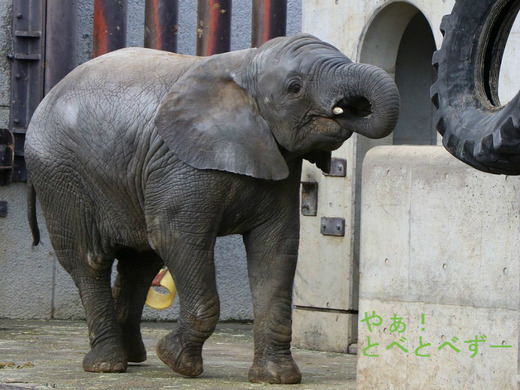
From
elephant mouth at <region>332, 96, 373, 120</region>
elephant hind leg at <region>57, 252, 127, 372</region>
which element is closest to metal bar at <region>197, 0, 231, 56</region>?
elephant hind leg at <region>57, 252, 127, 372</region>

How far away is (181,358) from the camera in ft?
26.5

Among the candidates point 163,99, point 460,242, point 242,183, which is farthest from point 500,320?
point 163,99

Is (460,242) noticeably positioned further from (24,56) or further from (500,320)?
(24,56)

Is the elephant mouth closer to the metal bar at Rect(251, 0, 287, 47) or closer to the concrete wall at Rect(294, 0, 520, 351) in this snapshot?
the concrete wall at Rect(294, 0, 520, 351)

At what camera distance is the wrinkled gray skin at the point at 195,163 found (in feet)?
25.1

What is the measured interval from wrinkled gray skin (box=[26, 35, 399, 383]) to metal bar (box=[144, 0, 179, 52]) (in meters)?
3.10

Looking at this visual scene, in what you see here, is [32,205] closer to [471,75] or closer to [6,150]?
[6,150]

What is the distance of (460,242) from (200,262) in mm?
1792

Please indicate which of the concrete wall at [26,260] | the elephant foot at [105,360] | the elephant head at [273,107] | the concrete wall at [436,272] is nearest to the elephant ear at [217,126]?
the elephant head at [273,107]

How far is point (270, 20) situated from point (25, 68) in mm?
2238

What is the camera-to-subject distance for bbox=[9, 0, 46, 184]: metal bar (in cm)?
1192

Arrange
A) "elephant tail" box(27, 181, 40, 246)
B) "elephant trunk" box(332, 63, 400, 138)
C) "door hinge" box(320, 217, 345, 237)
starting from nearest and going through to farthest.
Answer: "elephant trunk" box(332, 63, 400, 138)
"elephant tail" box(27, 181, 40, 246)
"door hinge" box(320, 217, 345, 237)

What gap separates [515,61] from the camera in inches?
329

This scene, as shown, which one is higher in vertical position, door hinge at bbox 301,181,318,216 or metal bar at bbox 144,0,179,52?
metal bar at bbox 144,0,179,52
